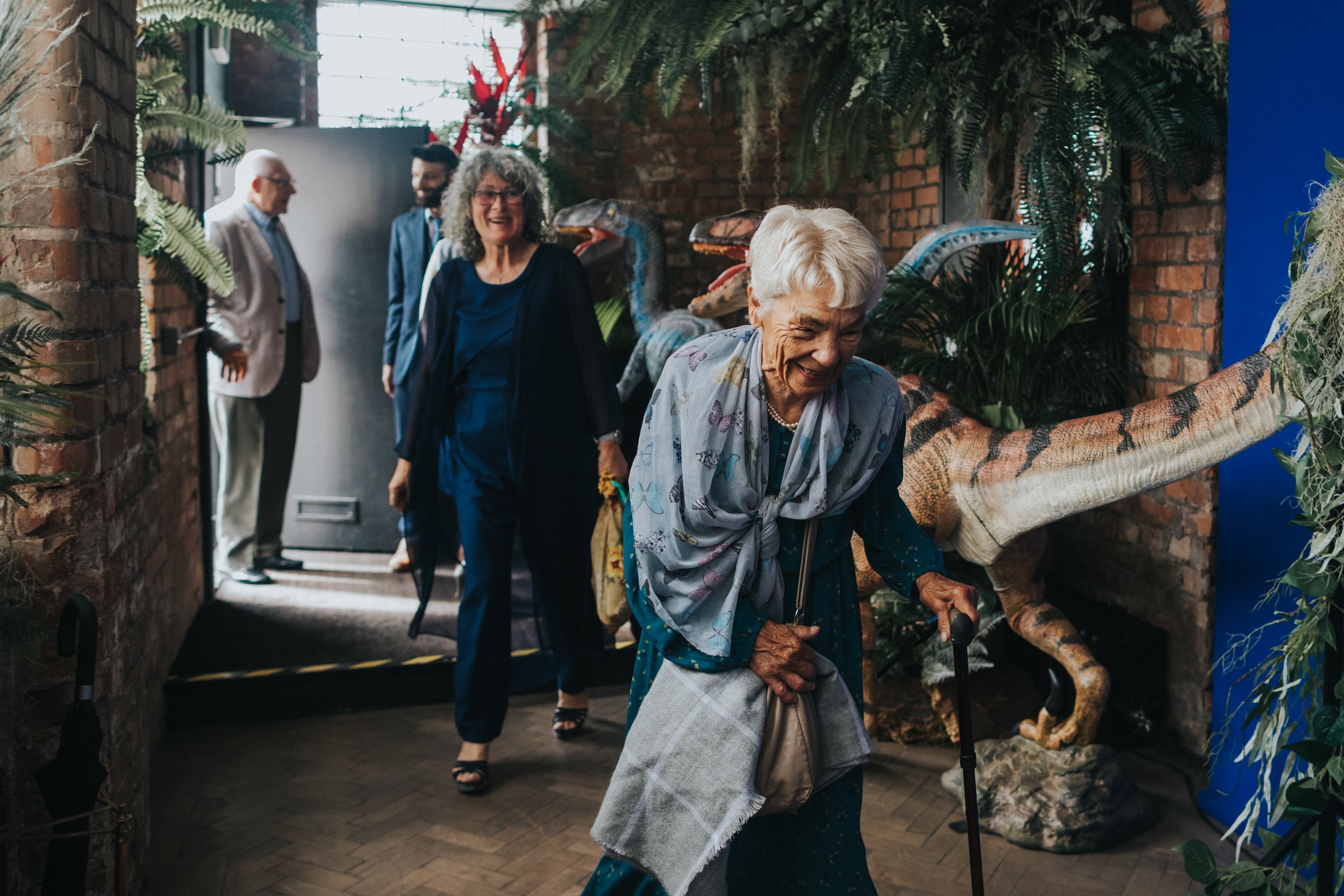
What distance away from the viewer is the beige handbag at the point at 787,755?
1.74 meters

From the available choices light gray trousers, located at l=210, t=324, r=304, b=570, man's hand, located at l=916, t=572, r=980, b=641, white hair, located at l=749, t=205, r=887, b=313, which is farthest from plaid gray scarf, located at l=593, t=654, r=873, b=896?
light gray trousers, located at l=210, t=324, r=304, b=570

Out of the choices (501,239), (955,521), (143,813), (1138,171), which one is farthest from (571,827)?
(1138,171)

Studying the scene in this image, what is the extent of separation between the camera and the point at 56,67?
2.03 m

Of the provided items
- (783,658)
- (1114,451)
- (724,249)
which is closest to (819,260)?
(783,658)

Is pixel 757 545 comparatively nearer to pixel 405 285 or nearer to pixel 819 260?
pixel 819 260

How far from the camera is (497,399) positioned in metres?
3.21

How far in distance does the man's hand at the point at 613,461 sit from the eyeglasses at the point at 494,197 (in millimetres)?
728

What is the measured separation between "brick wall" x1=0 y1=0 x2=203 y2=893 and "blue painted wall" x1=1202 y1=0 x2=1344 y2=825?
8.18ft

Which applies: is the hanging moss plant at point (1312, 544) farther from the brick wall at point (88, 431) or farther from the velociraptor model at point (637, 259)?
the velociraptor model at point (637, 259)

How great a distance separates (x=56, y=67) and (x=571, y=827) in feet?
6.99

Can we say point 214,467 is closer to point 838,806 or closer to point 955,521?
point 955,521

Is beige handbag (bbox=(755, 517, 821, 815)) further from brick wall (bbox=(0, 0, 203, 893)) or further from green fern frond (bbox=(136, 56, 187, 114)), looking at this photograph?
green fern frond (bbox=(136, 56, 187, 114))

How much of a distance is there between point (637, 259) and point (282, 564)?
2.27 metres

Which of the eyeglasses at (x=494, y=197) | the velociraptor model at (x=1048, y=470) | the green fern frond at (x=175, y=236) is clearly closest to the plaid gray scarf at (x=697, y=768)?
the velociraptor model at (x=1048, y=470)
